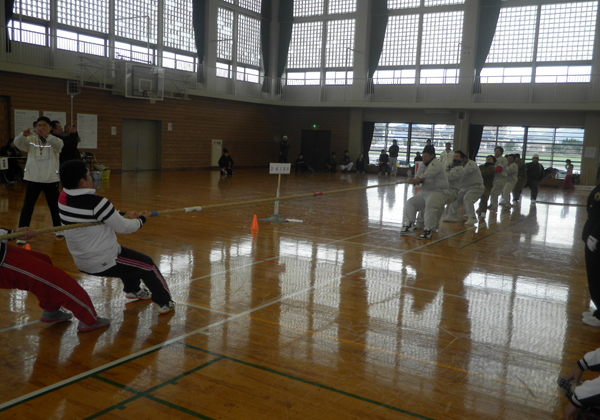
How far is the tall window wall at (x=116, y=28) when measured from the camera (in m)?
18.3

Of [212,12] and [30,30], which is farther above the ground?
[212,12]

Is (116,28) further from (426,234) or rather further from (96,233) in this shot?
(96,233)

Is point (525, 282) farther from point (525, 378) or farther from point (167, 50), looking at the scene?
point (167, 50)

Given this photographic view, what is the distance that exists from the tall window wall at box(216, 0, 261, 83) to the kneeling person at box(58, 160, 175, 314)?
2109cm

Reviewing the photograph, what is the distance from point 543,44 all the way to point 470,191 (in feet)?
50.7

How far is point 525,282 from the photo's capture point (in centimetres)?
655

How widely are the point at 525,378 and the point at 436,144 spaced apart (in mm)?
24339

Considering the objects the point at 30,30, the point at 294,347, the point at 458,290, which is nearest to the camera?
the point at 294,347

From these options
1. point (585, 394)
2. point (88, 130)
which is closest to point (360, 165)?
point (88, 130)

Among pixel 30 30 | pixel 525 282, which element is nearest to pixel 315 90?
pixel 30 30

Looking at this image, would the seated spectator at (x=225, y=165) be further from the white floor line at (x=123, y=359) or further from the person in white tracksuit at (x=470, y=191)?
the white floor line at (x=123, y=359)

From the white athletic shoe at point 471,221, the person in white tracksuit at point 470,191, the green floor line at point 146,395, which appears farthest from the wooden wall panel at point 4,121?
the green floor line at point 146,395

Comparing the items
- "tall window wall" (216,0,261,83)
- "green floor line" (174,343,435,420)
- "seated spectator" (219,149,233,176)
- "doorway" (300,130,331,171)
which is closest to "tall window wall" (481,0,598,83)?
"doorway" (300,130,331,171)

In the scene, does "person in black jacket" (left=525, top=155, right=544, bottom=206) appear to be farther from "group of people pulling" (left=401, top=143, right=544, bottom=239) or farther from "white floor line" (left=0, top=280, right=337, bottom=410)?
"white floor line" (left=0, top=280, right=337, bottom=410)
